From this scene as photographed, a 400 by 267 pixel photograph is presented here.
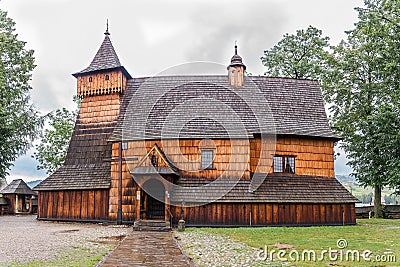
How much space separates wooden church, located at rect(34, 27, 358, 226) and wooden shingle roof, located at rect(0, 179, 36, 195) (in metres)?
12.0

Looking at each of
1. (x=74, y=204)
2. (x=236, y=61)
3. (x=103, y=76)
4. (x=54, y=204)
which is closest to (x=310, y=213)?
(x=236, y=61)

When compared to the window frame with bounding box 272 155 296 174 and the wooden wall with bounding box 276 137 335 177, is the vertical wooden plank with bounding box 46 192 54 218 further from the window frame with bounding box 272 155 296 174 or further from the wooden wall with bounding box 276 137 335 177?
the wooden wall with bounding box 276 137 335 177

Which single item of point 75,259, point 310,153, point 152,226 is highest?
point 310,153

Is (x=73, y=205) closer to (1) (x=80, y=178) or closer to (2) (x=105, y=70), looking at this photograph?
(1) (x=80, y=178)

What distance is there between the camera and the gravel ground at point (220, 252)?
409 inches

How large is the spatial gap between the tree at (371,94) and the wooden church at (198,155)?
3830 mm

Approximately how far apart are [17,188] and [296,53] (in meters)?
26.0

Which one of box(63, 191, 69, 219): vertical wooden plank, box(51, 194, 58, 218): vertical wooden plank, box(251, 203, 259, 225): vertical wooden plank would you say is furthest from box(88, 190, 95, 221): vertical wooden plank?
box(251, 203, 259, 225): vertical wooden plank

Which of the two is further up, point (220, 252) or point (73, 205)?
point (73, 205)

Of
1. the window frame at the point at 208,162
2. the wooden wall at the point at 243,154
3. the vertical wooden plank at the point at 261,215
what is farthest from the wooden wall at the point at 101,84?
the vertical wooden plank at the point at 261,215

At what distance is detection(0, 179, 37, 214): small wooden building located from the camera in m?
36.4

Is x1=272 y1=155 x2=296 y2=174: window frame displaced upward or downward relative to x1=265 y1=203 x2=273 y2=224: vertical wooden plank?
upward

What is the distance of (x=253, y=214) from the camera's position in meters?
22.0

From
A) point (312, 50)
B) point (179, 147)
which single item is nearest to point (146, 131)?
point (179, 147)
